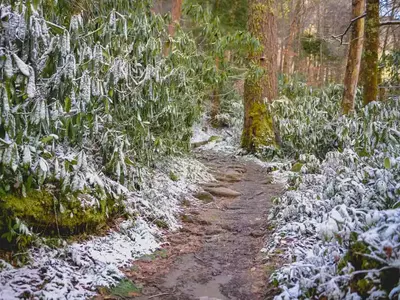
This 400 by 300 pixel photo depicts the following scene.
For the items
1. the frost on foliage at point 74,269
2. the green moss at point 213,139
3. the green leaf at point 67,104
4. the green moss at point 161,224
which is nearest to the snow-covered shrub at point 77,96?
the green leaf at point 67,104

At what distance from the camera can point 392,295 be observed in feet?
5.20

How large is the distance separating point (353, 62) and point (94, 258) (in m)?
5.50

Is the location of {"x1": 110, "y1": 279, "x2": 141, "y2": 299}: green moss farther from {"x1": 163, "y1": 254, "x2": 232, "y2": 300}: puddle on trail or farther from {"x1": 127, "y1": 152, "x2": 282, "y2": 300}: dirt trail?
{"x1": 163, "y1": 254, "x2": 232, "y2": 300}: puddle on trail

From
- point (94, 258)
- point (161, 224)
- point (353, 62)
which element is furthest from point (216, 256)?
point (353, 62)

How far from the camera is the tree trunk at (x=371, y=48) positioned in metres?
4.57

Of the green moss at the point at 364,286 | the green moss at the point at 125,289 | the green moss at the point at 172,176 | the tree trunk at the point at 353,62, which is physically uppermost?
the tree trunk at the point at 353,62

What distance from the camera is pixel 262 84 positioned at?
8438mm

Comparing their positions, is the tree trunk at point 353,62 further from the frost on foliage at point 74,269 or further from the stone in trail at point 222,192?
the frost on foliage at point 74,269

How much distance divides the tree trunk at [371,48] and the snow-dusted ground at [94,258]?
3294 millimetres

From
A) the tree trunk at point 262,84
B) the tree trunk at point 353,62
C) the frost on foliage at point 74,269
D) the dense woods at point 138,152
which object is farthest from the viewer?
the tree trunk at point 262,84

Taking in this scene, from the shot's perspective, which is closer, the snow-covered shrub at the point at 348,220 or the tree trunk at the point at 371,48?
the snow-covered shrub at the point at 348,220

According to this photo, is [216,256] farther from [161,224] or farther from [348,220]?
[348,220]

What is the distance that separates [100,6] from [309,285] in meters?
3.44

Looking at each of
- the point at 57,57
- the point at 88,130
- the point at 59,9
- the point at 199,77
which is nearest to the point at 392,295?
the point at 57,57
